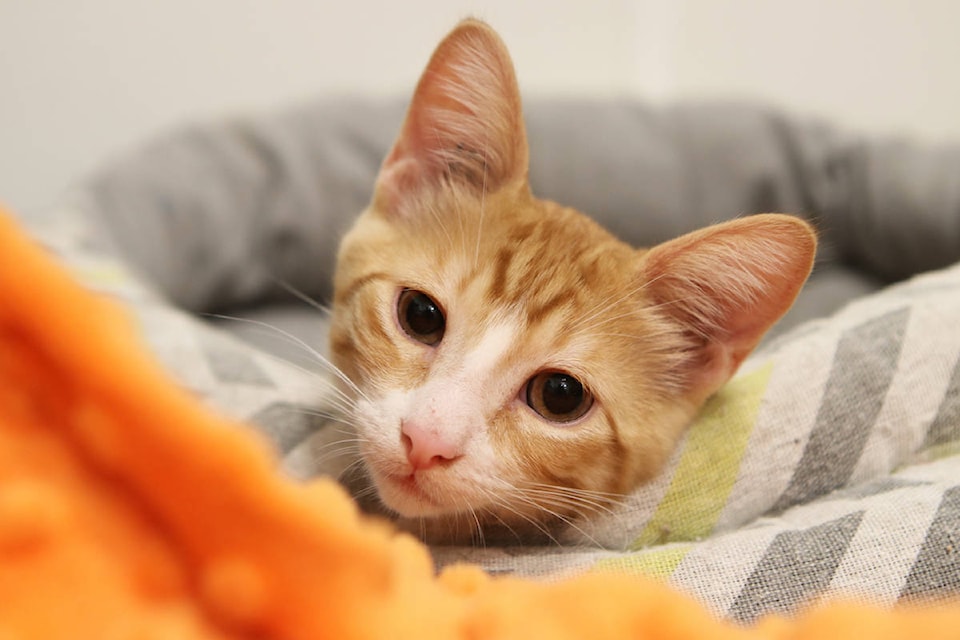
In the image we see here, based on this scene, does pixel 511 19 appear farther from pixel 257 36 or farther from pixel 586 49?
pixel 257 36

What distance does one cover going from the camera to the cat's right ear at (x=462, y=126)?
0.82m

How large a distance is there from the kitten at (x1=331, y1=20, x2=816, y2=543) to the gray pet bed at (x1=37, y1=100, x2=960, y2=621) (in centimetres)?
6

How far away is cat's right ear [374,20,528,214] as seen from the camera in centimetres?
82

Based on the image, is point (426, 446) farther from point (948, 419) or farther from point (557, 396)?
point (948, 419)

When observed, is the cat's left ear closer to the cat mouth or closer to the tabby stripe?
the tabby stripe

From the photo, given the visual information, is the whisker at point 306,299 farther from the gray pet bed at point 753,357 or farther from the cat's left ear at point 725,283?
the cat's left ear at point 725,283

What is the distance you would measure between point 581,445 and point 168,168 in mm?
1151

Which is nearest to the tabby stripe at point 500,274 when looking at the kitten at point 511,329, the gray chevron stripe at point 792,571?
the kitten at point 511,329

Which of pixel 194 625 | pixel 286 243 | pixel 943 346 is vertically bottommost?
pixel 286 243

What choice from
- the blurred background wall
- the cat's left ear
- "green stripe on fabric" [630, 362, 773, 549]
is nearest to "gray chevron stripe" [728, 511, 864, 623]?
"green stripe on fabric" [630, 362, 773, 549]

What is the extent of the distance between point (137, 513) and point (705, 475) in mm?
607

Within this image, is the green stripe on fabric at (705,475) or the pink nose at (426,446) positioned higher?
the pink nose at (426,446)

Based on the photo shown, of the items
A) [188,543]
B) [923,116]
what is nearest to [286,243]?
[188,543]

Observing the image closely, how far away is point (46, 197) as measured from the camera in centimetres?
187
